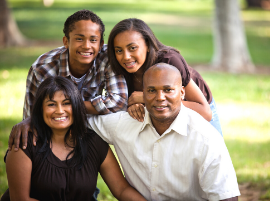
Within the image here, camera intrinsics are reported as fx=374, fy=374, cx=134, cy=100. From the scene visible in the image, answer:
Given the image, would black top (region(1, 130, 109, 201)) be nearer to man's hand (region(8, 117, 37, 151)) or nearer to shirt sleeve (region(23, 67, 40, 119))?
Result: man's hand (region(8, 117, 37, 151))

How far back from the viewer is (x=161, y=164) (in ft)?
10.3

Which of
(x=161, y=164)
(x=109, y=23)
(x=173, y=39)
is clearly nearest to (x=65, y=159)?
(x=161, y=164)

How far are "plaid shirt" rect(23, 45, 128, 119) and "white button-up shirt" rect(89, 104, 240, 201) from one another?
332mm

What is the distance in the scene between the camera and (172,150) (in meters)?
3.12

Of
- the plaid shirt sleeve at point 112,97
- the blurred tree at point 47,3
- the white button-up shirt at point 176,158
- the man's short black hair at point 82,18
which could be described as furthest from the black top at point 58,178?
the blurred tree at point 47,3

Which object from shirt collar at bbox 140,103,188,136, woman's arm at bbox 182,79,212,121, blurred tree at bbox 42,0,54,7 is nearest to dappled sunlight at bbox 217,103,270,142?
woman's arm at bbox 182,79,212,121

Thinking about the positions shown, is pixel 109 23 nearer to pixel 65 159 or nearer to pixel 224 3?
pixel 224 3

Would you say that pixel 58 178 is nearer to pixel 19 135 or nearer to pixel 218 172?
pixel 19 135

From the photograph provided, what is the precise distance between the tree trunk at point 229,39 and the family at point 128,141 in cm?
819

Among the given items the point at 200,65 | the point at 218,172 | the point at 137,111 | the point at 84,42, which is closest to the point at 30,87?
the point at 84,42

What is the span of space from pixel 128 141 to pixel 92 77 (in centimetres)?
92

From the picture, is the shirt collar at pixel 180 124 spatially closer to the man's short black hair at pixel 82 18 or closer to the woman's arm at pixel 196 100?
the woman's arm at pixel 196 100

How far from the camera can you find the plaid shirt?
12.1ft

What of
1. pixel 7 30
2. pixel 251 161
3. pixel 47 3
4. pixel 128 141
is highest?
pixel 47 3
